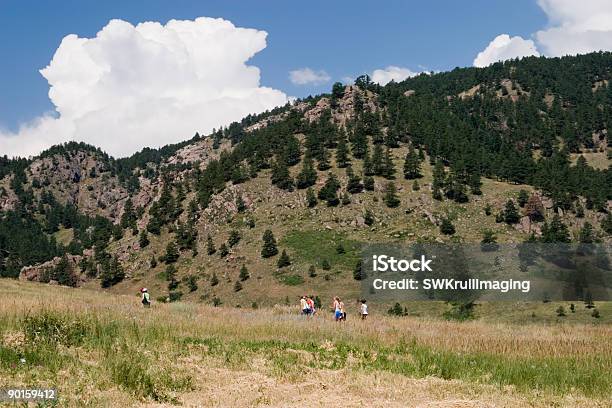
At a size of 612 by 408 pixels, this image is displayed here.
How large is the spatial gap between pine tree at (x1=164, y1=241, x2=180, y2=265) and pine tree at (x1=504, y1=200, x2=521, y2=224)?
66197mm

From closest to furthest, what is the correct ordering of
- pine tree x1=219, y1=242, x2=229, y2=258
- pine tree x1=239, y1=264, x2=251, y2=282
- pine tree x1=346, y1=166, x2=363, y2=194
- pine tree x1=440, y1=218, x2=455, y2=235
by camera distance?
pine tree x1=239, y1=264, x2=251, y2=282 → pine tree x1=440, y1=218, x2=455, y2=235 → pine tree x1=219, y1=242, x2=229, y2=258 → pine tree x1=346, y1=166, x2=363, y2=194

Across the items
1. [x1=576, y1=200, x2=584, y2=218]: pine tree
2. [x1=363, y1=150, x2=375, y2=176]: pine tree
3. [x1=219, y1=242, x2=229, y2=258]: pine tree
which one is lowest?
[x1=219, y1=242, x2=229, y2=258]: pine tree

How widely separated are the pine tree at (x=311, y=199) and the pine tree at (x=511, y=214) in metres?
38.2

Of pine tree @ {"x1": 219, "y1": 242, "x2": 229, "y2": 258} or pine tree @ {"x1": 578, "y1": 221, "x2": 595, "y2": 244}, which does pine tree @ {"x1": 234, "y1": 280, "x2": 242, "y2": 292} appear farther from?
pine tree @ {"x1": 578, "y1": 221, "x2": 595, "y2": 244}

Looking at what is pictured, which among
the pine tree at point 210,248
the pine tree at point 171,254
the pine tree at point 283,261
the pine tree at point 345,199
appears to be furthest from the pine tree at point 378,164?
the pine tree at point 171,254

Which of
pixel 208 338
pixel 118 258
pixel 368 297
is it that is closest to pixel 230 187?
pixel 118 258

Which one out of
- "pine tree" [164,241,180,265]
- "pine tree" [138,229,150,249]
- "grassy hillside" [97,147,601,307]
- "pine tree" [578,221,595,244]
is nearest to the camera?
"grassy hillside" [97,147,601,307]

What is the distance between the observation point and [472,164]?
119 m

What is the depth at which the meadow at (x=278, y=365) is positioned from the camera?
9.31 meters

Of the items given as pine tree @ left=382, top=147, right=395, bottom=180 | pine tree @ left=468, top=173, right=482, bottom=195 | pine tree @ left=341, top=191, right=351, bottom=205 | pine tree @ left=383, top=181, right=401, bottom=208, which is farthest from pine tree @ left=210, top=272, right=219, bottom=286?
pine tree @ left=468, top=173, right=482, bottom=195

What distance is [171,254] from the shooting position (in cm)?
10738

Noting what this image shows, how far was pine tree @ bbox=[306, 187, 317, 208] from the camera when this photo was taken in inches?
4357

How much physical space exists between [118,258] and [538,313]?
88.1 meters

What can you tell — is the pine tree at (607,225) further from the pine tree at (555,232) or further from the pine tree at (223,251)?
the pine tree at (223,251)
